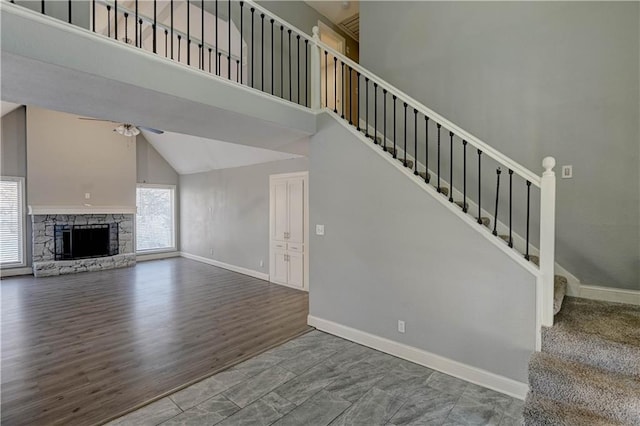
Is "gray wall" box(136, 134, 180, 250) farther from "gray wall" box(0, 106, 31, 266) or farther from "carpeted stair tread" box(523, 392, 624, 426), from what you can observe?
"carpeted stair tread" box(523, 392, 624, 426)

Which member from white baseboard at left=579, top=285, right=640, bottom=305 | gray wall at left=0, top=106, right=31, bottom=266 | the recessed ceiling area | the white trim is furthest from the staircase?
gray wall at left=0, top=106, right=31, bottom=266

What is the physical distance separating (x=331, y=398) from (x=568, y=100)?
3695 millimetres

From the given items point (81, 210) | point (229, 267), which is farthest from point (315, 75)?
point (81, 210)

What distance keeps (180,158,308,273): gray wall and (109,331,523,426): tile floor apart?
3.84 metres

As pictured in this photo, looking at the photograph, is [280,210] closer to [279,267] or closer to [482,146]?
[279,267]

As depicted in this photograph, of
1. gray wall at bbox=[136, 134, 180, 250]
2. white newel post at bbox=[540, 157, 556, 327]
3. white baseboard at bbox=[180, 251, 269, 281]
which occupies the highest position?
gray wall at bbox=[136, 134, 180, 250]

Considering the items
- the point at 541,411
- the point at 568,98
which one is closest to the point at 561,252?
the point at 568,98

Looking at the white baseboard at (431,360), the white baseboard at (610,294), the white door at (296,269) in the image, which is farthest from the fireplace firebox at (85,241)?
the white baseboard at (610,294)

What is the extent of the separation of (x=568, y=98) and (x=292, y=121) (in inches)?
114

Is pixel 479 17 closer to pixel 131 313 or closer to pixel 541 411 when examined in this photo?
pixel 541 411

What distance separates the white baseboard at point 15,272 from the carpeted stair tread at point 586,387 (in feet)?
31.8

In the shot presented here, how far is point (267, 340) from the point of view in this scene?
3643 mm

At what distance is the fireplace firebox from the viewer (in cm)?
740

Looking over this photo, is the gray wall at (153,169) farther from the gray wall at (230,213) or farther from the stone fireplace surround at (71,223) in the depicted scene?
the stone fireplace surround at (71,223)
